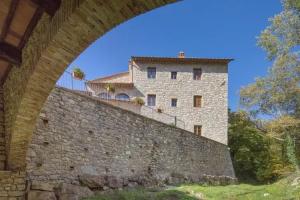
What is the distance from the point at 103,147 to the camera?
31.2 ft

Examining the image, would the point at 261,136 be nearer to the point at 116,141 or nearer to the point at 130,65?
the point at 130,65

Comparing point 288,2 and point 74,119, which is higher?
point 288,2

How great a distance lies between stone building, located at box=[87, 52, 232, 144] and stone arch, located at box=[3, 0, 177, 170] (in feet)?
52.7

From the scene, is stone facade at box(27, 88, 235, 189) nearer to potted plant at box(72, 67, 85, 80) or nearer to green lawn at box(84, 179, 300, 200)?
green lawn at box(84, 179, 300, 200)

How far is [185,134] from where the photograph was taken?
14.5 meters

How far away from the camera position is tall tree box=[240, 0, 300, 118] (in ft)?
49.7

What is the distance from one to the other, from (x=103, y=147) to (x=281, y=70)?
1109 cm

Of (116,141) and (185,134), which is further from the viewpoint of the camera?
(185,134)

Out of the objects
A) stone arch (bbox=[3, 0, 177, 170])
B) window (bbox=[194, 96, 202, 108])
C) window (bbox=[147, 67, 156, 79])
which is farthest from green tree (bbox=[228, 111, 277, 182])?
stone arch (bbox=[3, 0, 177, 170])

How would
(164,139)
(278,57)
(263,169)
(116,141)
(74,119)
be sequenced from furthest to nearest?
(263,169) < (278,57) < (164,139) < (116,141) < (74,119)

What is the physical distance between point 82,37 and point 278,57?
14.8 m

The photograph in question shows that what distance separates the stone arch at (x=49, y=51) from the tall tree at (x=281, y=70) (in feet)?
43.4


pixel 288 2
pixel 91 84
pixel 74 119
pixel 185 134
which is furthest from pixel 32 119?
pixel 91 84

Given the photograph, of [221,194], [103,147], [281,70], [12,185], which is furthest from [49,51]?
[281,70]
